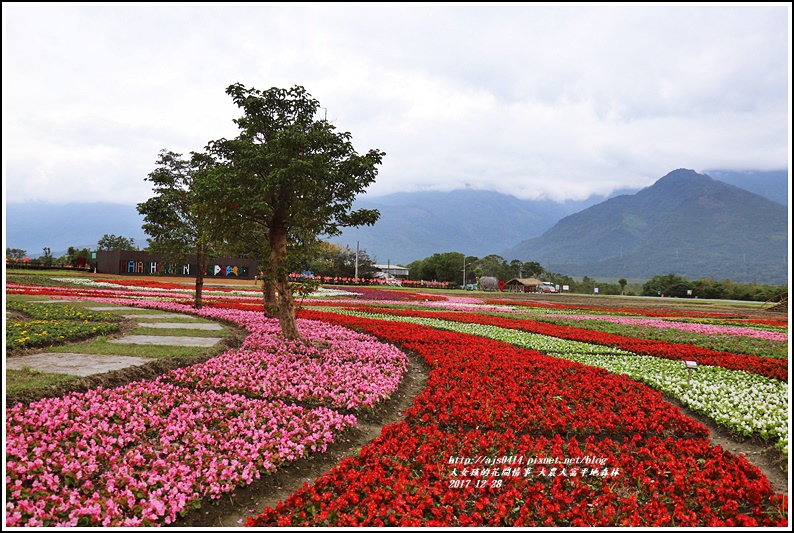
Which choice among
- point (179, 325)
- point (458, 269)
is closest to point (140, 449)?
point (179, 325)

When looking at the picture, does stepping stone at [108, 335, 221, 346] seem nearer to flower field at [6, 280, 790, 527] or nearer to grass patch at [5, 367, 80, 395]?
flower field at [6, 280, 790, 527]

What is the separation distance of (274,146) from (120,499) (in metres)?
8.51

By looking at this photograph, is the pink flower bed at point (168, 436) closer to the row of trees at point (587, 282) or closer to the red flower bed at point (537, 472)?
→ the red flower bed at point (537, 472)

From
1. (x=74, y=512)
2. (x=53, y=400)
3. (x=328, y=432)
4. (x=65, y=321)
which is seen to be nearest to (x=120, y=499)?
(x=74, y=512)

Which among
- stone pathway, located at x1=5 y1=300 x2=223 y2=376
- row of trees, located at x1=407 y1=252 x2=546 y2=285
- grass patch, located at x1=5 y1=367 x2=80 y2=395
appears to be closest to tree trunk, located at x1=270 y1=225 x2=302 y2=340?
stone pathway, located at x1=5 y1=300 x2=223 y2=376

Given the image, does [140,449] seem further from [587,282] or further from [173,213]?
[587,282]

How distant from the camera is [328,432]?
259 inches

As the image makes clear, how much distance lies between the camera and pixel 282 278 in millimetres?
11953

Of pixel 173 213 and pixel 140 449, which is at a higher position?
pixel 173 213

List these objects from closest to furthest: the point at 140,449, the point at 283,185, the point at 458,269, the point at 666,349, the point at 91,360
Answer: the point at 140,449, the point at 91,360, the point at 283,185, the point at 666,349, the point at 458,269

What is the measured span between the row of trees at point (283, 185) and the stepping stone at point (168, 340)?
2006mm

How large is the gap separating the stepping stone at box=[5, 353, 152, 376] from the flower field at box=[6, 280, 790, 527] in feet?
3.64

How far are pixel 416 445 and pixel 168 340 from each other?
28.4 ft

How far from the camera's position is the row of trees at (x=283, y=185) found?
1101cm
